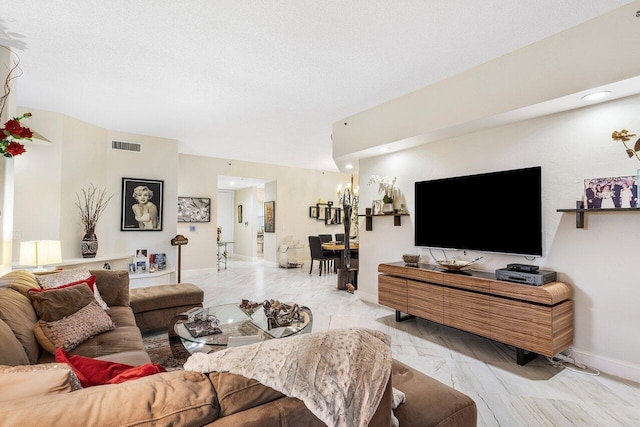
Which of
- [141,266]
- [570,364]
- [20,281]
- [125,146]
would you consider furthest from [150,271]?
[570,364]

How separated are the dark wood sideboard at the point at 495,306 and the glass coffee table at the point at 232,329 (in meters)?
1.47

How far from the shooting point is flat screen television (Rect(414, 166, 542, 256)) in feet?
10.3

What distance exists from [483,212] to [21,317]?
13.1 feet

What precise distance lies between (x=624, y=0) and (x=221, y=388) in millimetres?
3443

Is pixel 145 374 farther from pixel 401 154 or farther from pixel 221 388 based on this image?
pixel 401 154

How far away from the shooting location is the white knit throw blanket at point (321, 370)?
0.95 m

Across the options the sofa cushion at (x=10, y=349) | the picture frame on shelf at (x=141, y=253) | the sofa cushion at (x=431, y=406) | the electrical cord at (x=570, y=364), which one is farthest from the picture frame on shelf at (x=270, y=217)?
the sofa cushion at (x=431, y=406)

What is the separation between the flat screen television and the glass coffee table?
201 cm

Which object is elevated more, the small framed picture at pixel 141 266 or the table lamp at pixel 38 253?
the table lamp at pixel 38 253

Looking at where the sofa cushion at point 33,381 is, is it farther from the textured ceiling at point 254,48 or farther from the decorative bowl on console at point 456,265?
the decorative bowl on console at point 456,265

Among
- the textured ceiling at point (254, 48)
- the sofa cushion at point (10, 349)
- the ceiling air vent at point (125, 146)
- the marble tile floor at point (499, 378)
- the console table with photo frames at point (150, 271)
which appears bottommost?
the marble tile floor at point (499, 378)

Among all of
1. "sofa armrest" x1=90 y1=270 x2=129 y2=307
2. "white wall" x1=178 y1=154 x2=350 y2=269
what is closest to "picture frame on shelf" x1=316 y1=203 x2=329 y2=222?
"white wall" x1=178 y1=154 x2=350 y2=269

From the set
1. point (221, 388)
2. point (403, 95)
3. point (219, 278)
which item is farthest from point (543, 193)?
point (219, 278)

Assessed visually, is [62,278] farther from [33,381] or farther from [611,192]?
[611,192]
